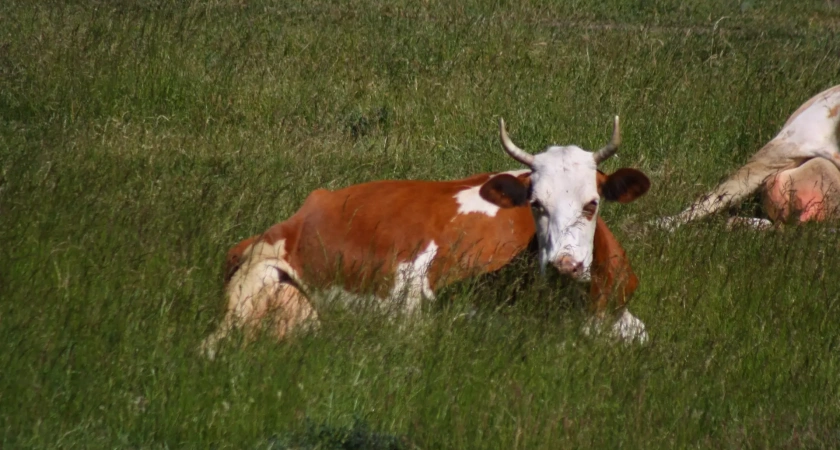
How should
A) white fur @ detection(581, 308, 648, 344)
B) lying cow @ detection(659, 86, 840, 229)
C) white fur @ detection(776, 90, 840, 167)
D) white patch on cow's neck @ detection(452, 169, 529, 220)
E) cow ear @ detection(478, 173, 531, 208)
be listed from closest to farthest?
white fur @ detection(581, 308, 648, 344)
cow ear @ detection(478, 173, 531, 208)
white patch on cow's neck @ detection(452, 169, 529, 220)
lying cow @ detection(659, 86, 840, 229)
white fur @ detection(776, 90, 840, 167)

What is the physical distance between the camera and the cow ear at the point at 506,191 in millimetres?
6176

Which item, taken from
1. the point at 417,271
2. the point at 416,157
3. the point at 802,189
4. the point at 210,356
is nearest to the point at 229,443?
the point at 210,356

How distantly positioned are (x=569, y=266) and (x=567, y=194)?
45 cm

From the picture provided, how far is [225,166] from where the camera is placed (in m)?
8.11

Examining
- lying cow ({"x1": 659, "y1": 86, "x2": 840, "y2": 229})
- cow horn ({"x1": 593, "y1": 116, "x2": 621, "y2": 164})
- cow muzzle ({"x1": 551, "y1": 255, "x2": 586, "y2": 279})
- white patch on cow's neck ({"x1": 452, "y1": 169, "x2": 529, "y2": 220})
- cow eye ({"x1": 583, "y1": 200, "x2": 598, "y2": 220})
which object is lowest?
lying cow ({"x1": 659, "y1": 86, "x2": 840, "y2": 229})

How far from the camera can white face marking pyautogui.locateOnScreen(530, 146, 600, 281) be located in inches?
228

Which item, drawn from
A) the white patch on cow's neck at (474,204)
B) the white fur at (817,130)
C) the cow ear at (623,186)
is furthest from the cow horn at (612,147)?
the white fur at (817,130)

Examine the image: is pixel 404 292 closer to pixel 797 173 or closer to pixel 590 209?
pixel 590 209

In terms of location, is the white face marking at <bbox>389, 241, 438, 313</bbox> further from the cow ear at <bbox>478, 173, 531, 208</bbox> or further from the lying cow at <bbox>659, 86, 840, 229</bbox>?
the lying cow at <bbox>659, 86, 840, 229</bbox>

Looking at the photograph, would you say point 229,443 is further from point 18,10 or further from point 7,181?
point 18,10

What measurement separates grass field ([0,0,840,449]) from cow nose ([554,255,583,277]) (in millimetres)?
165

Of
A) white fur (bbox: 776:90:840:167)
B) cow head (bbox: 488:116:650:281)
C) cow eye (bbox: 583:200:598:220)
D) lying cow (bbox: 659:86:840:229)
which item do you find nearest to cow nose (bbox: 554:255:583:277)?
cow head (bbox: 488:116:650:281)

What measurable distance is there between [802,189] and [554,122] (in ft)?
7.01

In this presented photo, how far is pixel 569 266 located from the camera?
5.68 metres
